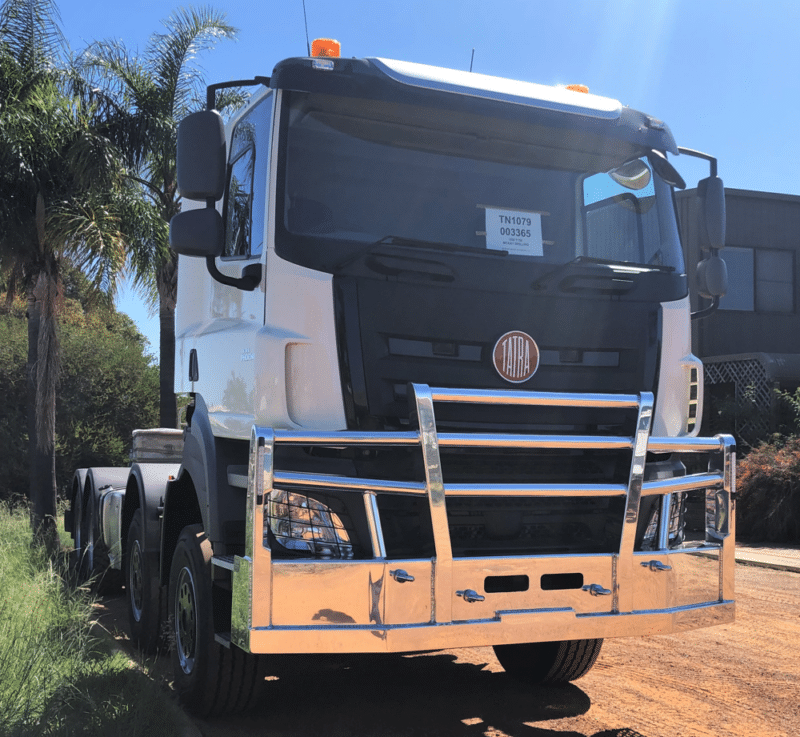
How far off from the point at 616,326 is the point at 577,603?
1353 mm

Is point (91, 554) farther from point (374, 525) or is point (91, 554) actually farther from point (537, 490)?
point (537, 490)

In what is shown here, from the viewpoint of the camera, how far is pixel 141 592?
255 inches

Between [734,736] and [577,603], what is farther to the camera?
[734,736]

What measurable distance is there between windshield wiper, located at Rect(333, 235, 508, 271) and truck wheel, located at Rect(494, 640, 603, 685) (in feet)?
7.39

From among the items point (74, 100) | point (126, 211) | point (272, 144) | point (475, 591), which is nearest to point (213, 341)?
point (272, 144)

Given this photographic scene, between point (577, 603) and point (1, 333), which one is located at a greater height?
point (1, 333)

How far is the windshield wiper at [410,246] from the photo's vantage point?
14.2ft

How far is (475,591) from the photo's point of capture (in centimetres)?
403

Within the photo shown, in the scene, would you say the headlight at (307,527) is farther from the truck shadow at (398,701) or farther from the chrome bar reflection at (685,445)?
the chrome bar reflection at (685,445)

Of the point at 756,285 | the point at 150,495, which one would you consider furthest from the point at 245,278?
the point at 756,285

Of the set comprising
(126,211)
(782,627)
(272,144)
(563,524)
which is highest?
(126,211)

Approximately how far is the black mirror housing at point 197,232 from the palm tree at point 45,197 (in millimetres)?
8423

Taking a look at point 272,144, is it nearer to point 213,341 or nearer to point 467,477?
point 213,341

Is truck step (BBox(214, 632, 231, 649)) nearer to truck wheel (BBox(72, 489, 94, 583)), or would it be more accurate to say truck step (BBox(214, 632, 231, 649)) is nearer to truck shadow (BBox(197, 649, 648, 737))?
Answer: truck shadow (BBox(197, 649, 648, 737))
